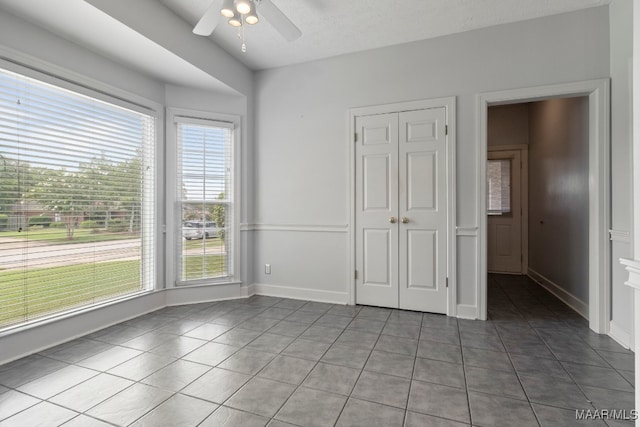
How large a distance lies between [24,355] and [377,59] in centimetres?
419

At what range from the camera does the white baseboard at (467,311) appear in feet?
10.00

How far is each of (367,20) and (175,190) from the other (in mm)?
2749

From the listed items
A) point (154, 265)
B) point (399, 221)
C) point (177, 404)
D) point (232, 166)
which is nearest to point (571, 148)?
point (399, 221)

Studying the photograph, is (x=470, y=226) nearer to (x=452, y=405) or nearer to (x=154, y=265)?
(x=452, y=405)

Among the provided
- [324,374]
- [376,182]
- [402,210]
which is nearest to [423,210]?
[402,210]

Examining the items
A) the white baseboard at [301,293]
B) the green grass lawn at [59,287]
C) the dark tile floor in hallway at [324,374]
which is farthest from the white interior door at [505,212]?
the green grass lawn at [59,287]

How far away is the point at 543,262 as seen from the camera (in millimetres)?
4383

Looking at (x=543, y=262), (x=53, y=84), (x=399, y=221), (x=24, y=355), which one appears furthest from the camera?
(x=543, y=262)

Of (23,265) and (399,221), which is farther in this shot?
(399,221)

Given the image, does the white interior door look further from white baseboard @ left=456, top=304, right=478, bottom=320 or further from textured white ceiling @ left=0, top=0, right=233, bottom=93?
textured white ceiling @ left=0, top=0, right=233, bottom=93

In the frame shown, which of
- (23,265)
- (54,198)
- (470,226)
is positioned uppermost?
(54,198)

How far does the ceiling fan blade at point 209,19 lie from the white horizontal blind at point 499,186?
4.81 metres

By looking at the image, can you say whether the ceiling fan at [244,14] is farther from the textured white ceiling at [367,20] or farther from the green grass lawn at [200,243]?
the green grass lawn at [200,243]

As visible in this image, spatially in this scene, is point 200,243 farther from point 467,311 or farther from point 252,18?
point 467,311
